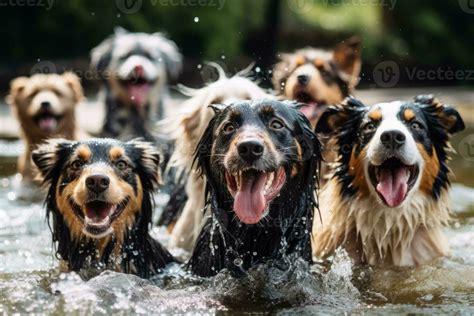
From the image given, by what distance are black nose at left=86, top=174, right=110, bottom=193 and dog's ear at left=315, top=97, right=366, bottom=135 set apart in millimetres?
1690

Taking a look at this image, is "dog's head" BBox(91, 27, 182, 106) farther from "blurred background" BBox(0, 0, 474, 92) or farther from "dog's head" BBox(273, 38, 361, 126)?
"blurred background" BBox(0, 0, 474, 92)

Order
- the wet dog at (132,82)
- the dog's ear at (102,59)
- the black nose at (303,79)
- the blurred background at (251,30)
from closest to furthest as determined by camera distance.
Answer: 1. the black nose at (303,79)
2. the wet dog at (132,82)
3. the dog's ear at (102,59)
4. the blurred background at (251,30)

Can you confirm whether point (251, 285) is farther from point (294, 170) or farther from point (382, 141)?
point (382, 141)

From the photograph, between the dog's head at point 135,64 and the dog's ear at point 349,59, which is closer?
the dog's ear at point 349,59

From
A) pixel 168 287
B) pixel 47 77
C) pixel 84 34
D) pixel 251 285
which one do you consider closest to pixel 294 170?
pixel 251 285

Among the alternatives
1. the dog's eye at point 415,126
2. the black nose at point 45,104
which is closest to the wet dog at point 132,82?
the black nose at point 45,104

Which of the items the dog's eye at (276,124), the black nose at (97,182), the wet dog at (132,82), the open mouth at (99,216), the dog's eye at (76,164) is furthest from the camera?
the wet dog at (132,82)

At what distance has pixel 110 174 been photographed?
5.74 m

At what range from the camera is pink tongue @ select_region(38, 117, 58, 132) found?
953 cm

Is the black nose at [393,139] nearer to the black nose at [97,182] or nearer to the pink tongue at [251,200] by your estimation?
the pink tongue at [251,200]

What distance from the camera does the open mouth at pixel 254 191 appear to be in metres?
5.16

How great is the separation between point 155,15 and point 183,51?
1.72 metres

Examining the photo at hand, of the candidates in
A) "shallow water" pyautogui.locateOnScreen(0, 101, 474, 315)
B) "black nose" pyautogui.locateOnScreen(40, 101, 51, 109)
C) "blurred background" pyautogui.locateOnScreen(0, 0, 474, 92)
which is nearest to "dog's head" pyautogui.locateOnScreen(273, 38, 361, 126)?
"shallow water" pyautogui.locateOnScreen(0, 101, 474, 315)

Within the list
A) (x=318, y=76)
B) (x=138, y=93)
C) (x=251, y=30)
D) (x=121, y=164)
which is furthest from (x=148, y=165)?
(x=251, y=30)
